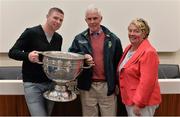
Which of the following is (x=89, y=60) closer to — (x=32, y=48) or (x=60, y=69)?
(x=60, y=69)

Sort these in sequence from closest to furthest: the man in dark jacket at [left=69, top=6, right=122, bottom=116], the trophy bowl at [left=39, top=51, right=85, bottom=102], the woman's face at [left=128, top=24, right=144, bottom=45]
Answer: the trophy bowl at [left=39, top=51, right=85, bottom=102] → the woman's face at [left=128, top=24, right=144, bottom=45] → the man in dark jacket at [left=69, top=6, right=122, bottom=116]

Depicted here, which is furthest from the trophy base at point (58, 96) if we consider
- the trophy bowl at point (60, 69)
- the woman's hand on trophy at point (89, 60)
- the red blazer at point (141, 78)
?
the red blazer at point (141, 78)

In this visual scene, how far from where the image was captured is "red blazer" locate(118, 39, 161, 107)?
171cm

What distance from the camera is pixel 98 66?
1906 millimetres

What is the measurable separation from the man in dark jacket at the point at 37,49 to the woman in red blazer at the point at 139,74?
48 cm

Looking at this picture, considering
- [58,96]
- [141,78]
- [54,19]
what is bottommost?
[58,96]

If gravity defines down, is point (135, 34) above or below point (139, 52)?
above

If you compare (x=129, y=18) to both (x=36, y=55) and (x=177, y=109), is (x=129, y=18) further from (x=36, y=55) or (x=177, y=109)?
(x=36, y=55)

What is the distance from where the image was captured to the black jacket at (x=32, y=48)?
5.87 feet

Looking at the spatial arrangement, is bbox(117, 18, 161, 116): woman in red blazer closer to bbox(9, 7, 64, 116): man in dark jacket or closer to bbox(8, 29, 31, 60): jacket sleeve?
bbox(9, 7, 64, 116): man in dark jacket

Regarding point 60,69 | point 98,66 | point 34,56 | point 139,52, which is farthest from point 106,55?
point 34,56

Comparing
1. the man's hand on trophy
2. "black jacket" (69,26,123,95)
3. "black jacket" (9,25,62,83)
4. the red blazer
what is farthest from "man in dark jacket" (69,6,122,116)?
the man's hand on trophy

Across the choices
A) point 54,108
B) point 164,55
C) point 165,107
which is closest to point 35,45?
point 54,108

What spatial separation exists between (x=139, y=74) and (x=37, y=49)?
673 millimetres
